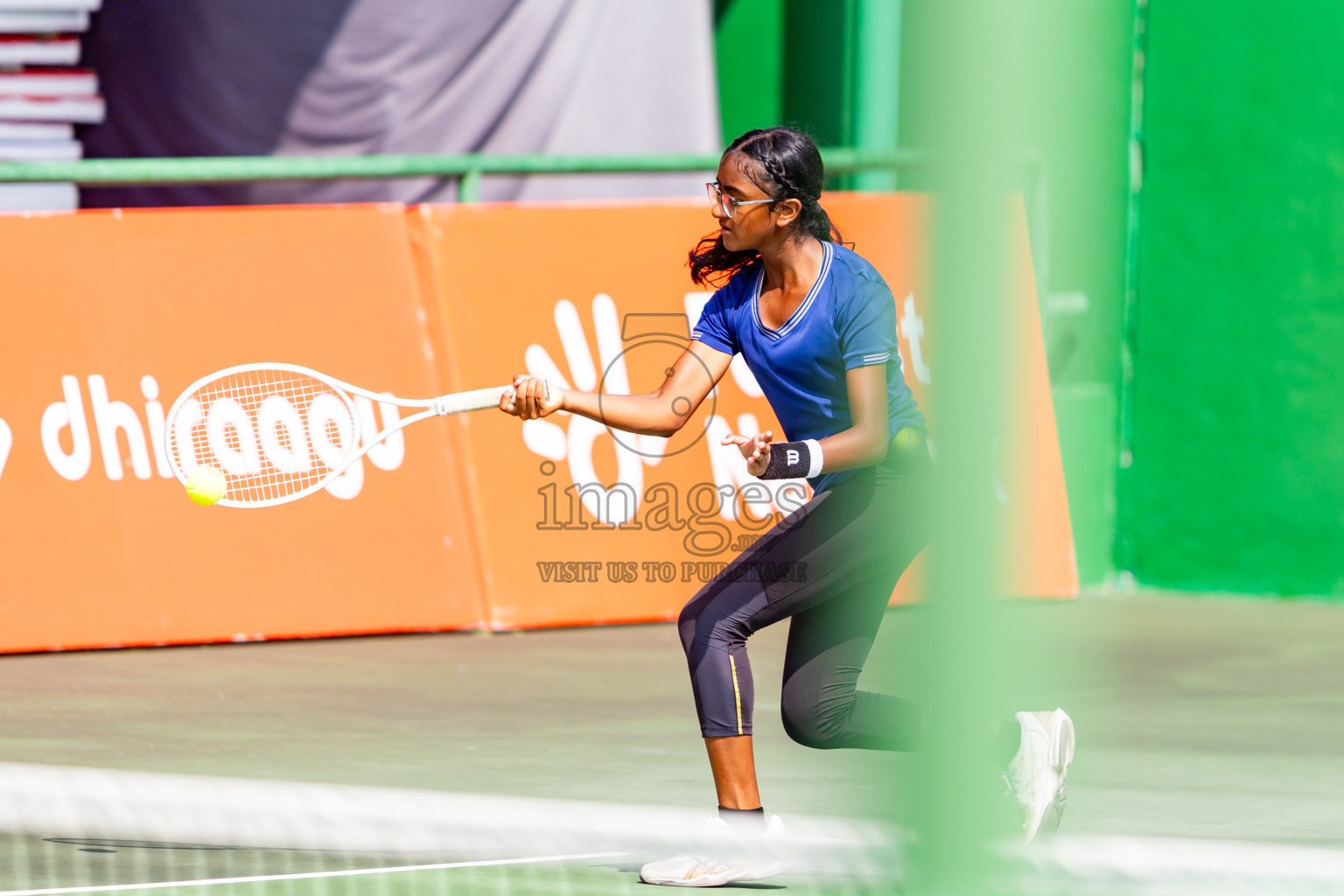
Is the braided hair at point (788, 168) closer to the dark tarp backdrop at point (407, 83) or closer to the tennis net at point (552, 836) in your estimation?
the tennis net at point (552, 836)

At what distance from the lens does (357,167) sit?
909 centimetres

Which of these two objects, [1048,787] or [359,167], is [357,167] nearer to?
[359,167]

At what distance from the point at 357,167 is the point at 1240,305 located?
14.1ft

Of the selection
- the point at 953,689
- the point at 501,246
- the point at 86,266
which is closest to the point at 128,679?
the point at 86,266

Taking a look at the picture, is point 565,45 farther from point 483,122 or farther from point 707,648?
point 707,648

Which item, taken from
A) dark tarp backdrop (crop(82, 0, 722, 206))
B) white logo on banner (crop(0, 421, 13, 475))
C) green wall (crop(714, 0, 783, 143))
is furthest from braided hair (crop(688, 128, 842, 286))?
green wall (crop(714, 0, 783, 143))

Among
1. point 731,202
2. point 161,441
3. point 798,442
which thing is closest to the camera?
point 798,442

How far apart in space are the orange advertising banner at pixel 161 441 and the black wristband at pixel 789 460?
4.15m

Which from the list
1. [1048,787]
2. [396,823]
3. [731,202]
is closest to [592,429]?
[731,202]

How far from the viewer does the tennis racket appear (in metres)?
7.85

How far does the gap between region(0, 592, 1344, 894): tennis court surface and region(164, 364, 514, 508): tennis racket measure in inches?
27.6

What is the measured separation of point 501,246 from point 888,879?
23.3 ft

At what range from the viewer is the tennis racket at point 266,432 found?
309 inches

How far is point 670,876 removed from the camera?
4.81 m
